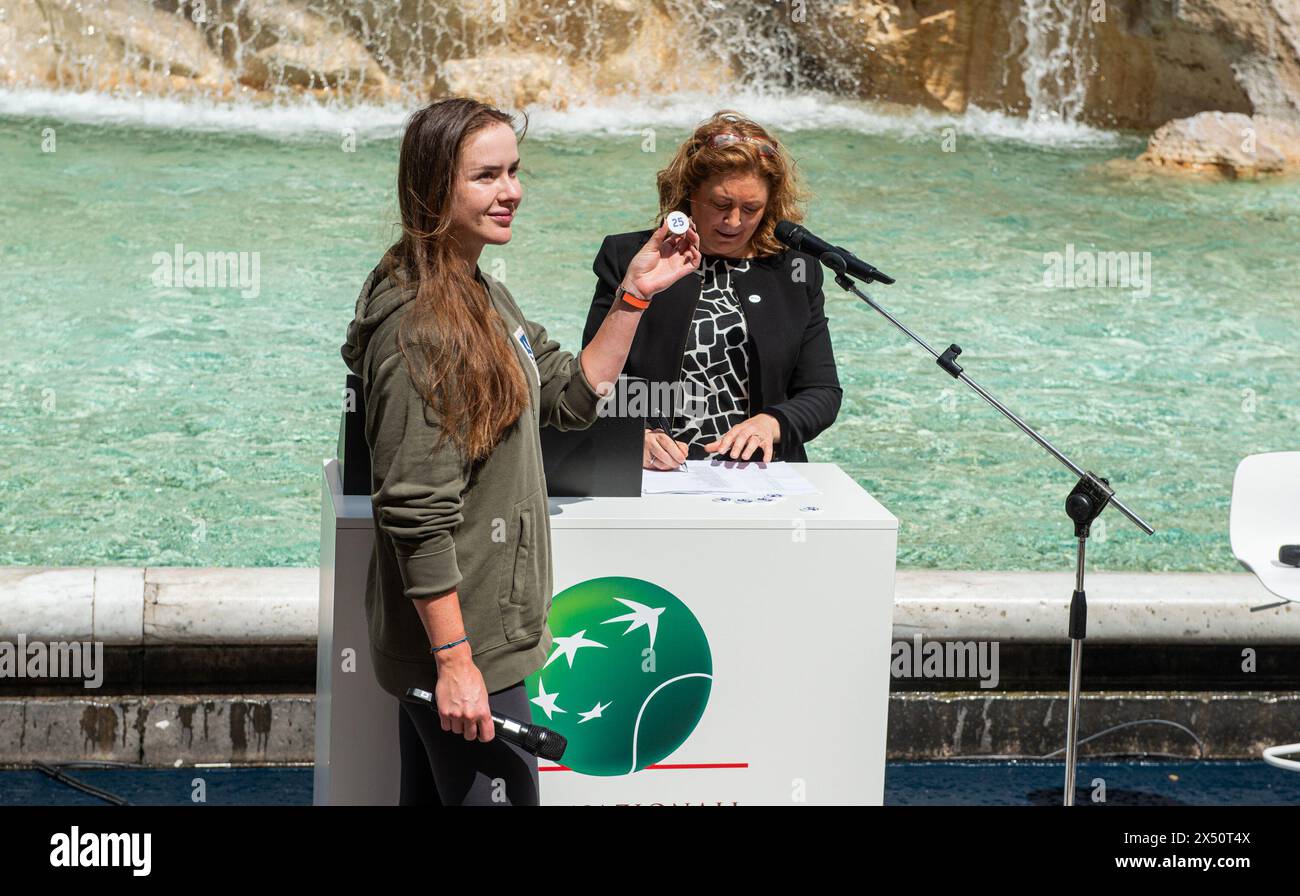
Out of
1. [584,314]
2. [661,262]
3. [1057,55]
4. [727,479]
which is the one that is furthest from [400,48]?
[661,262]

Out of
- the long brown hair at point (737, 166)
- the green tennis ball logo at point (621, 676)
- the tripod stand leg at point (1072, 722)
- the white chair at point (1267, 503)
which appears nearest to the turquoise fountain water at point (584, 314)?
the long brown hair at point (737, 166)

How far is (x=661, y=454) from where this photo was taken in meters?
3.42

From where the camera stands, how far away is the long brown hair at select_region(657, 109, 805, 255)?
11.5 feet

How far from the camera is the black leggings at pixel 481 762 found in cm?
256

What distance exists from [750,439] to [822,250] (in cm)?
48

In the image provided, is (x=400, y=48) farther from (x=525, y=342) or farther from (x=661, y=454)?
(x=525, y=342)

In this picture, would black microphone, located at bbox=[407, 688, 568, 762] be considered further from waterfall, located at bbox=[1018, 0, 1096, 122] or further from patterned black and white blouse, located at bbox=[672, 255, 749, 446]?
waterfall, located at bbox=[1018, 0, 1096, 122]

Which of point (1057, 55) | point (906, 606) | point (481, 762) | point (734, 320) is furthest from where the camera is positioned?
point (1057, 55)

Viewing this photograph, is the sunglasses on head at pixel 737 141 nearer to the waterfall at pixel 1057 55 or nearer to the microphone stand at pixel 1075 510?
the microphone stand at pixel 1075 510

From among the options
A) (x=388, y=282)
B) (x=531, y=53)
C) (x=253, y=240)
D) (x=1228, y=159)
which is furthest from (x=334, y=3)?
(x=388, y=282)

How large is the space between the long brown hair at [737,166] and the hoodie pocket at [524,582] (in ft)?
3.91

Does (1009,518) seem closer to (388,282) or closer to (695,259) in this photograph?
(695,259)

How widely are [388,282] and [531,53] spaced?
480 inches

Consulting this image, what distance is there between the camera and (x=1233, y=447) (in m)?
7.01
